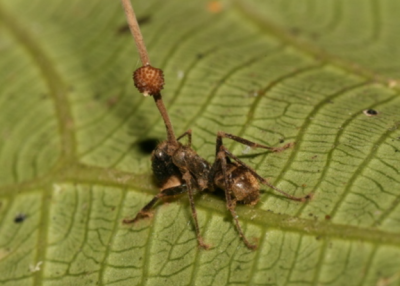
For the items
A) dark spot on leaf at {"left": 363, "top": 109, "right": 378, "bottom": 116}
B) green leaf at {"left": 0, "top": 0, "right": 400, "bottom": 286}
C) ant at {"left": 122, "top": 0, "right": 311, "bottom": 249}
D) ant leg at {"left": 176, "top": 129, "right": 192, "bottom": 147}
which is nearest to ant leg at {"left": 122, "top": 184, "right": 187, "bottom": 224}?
ant at {"left": 122, "top": 0, "right": 311, "bottom": 249}

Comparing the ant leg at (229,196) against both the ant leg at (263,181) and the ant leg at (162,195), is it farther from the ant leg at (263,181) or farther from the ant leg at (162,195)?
the ant leg at (162,195)

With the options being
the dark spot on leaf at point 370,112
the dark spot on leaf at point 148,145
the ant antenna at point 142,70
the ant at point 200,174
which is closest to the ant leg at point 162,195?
the ant at point 200,174

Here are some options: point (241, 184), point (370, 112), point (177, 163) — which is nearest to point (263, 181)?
point (241, 184)

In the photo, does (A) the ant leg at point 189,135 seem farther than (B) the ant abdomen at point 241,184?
Yes

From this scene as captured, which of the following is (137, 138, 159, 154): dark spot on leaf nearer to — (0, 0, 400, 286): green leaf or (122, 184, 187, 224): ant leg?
(0, 0, 400, 286): green leaf

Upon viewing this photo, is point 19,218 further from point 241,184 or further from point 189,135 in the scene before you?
point 241,184

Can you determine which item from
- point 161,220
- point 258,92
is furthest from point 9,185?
point 258,92

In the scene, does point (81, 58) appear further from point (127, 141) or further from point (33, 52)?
point (127, 141)
